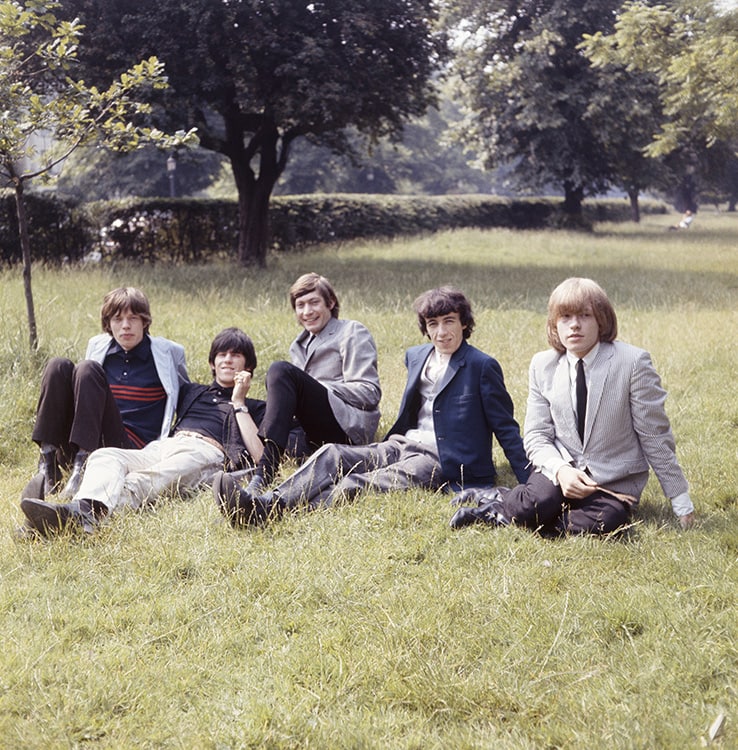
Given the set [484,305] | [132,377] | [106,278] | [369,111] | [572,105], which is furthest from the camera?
[572,105]

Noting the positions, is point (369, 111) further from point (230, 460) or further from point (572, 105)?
point (572, 105)

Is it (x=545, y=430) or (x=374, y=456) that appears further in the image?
(x=374, y=456)

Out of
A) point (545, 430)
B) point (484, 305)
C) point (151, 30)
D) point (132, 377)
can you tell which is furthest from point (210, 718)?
point (151, 30)

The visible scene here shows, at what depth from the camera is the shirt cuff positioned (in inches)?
173

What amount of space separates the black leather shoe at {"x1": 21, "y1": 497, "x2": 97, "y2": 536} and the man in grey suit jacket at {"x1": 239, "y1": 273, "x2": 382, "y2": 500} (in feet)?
3.60

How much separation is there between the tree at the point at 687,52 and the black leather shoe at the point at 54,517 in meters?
10.4

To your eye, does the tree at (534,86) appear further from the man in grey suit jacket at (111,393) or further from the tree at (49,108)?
the man in grey suit jacket at (111,393)

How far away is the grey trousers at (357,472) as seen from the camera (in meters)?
4.75

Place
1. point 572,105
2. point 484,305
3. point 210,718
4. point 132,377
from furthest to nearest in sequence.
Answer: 1. point 572,105
2. point 484,305
3. point 132,377
4. point 210,718

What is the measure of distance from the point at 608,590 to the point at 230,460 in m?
2.44

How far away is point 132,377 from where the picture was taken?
555cm

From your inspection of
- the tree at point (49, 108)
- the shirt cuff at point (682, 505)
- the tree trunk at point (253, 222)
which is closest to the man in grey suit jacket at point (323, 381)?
the shirt cuff at point (682, 505)

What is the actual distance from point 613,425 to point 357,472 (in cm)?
146

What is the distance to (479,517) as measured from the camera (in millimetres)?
4570
